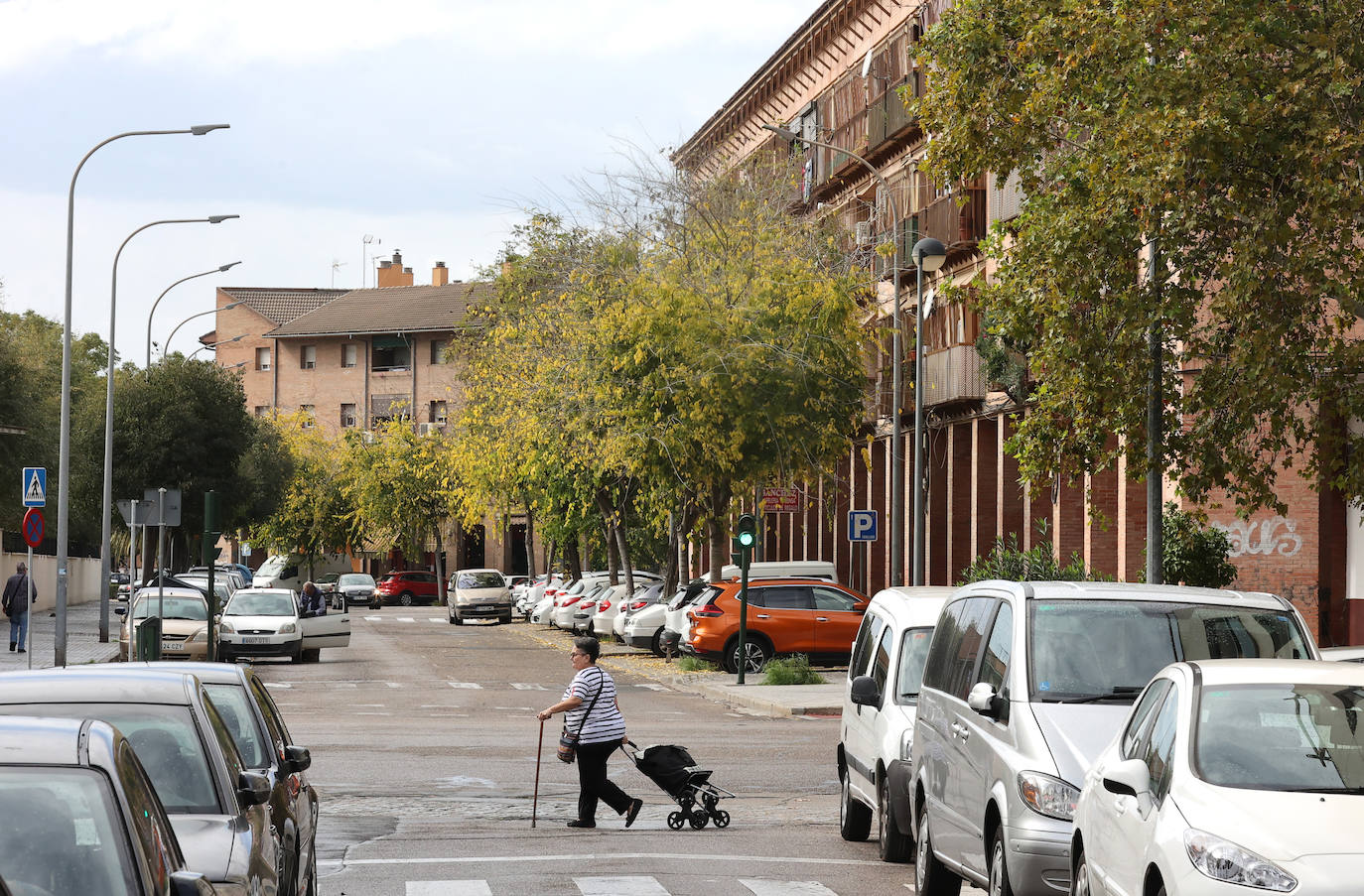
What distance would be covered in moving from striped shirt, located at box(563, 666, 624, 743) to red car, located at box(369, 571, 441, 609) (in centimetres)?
7453

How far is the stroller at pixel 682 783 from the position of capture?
47.5 ft

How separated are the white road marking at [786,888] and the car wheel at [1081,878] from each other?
279 centimetres

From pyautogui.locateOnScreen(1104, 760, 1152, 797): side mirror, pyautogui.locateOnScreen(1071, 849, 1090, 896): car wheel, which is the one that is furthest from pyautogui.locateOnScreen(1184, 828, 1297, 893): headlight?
pyautogui.locateOnScreen(1071, 849, 1090, 896): car wheel

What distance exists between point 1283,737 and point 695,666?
2839 centimetres

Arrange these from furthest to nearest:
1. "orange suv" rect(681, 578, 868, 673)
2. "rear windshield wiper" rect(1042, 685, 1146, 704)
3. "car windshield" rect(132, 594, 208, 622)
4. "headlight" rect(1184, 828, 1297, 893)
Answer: "car windshield" rect(132, 594, 208, 622) < "orange suv" rect(681, 578, 868, 673) < "rear windshield wiper" rect(1042, 685, 1146, 704) < "headlight" rect(1184, 828, 1297, 893)

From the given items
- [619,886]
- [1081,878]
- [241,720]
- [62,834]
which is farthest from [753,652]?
[62,834]

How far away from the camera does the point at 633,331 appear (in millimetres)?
37625

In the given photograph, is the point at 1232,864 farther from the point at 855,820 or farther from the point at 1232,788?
the point at 855,820

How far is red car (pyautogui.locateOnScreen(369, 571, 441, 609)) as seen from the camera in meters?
88.9

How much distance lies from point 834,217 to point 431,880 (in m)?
38.4

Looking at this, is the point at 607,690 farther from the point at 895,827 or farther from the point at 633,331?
the point at 633,331

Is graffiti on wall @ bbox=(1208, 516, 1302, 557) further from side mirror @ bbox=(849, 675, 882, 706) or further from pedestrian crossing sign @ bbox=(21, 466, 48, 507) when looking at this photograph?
pedestrian crossing sign @ bbox=(21, 466, 48, 507)

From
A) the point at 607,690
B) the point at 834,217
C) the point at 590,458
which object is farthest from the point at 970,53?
the point at 834,217

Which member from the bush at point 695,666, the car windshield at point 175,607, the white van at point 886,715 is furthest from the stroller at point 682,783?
the car windshield at point 175,607
